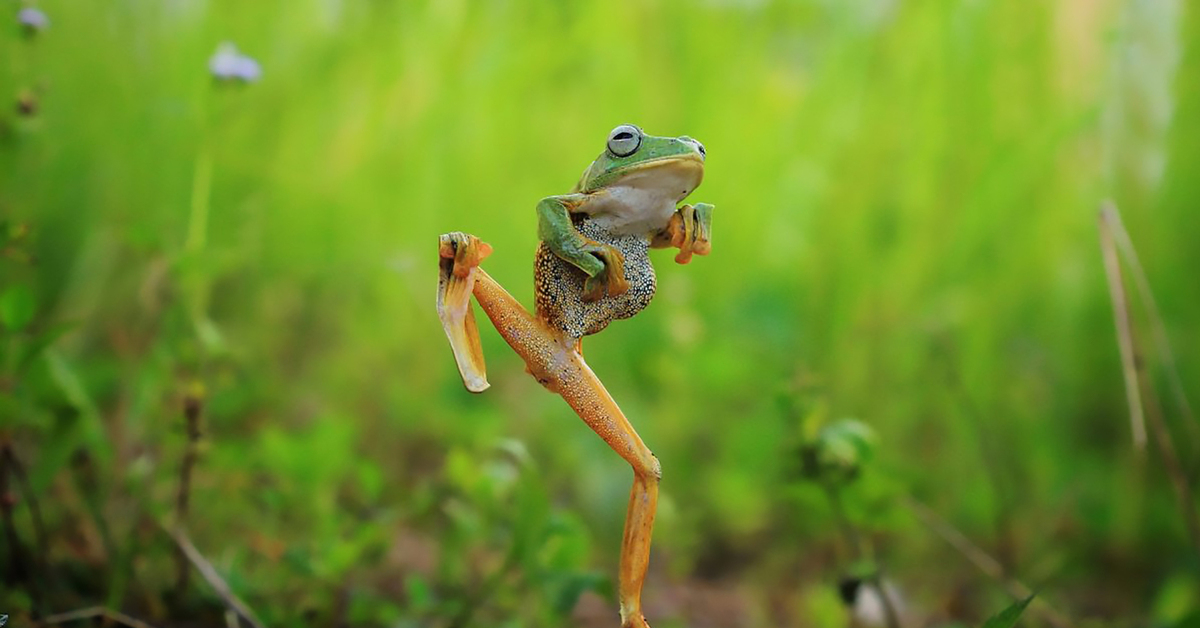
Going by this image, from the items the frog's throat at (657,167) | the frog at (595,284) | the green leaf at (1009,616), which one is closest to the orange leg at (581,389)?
the frog at (595,284)

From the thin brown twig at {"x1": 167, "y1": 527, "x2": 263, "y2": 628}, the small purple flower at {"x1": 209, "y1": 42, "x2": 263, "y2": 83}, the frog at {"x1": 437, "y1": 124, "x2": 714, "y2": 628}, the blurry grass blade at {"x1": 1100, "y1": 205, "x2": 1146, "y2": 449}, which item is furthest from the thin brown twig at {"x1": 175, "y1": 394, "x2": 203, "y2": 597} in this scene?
the blurry grass blade at {"x1": 1100, "y1": 205, "x2": 1146, "y2": 449}

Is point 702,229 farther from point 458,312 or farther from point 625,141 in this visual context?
point 458,312

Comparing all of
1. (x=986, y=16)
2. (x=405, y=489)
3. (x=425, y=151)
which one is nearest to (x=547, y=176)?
(x=425, y=151)

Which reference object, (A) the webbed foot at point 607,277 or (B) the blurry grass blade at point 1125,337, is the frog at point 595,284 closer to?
(A) the webbed foot at point 607,277

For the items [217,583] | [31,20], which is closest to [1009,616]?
[217,583]

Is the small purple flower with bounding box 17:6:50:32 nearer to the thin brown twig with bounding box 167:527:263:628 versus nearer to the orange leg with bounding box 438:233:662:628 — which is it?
the thin brown twig with bounding box 167:527:263:628

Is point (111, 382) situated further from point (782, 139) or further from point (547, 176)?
point (782, 139)
